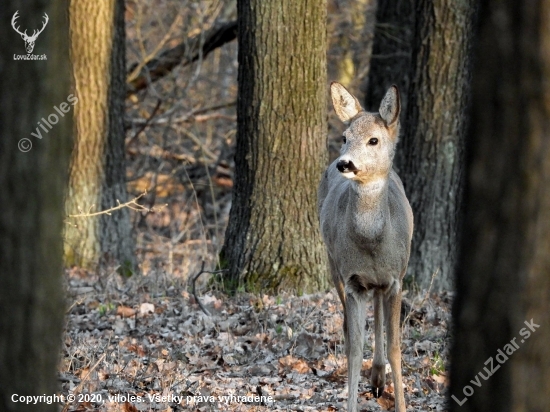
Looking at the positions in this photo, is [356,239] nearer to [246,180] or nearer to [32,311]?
[246,180]

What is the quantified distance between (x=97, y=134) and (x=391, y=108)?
5443mm

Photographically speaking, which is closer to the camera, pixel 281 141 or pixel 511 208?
pixel 511 208

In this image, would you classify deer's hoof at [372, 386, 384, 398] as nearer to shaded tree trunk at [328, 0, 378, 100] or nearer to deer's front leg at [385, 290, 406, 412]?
deer's front leg at [385, 290, 406, 412]

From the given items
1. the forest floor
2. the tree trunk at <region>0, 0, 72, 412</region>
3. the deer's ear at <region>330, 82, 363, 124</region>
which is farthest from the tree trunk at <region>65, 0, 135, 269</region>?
the tree trunk at <region>0, 0, 72, 412</region>

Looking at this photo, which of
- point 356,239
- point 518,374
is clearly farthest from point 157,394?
point 518,374

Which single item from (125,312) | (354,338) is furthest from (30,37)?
(125,312)

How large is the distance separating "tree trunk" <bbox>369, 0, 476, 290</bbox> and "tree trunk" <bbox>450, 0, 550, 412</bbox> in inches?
260

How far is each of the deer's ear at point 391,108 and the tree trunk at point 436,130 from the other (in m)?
A: 3.08

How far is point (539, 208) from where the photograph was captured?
2732 mm

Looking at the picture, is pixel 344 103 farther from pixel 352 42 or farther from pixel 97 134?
pixel 352 42

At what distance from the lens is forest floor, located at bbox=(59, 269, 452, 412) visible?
19.4ft

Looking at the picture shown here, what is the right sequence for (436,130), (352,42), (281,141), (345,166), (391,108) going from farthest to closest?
(352,42) → (436,130) → (281,141) → (391,108) → (345,166)

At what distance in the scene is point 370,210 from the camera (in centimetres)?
626

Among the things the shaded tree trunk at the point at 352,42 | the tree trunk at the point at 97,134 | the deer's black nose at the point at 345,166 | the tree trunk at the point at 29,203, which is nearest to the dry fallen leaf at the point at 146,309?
the tree trunk at the point at 97,134
